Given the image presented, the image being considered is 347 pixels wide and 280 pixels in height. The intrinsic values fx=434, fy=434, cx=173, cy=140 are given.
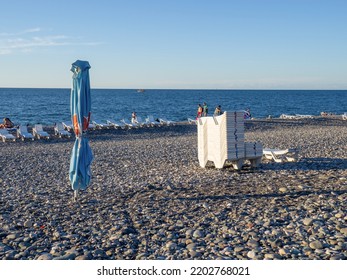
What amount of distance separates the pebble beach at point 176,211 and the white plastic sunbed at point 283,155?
289 millimetres

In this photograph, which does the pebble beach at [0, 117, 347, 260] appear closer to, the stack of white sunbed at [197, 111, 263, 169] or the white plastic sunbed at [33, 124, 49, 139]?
the stack of white sunbed at [197, 111, 263, 169]

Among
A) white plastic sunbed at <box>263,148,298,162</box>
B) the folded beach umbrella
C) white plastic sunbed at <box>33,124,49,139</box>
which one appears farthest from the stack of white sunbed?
white plastic sunbed at <box>33,124,49,139</box>

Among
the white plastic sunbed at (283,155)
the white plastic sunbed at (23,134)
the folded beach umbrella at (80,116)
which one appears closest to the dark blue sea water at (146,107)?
the white plastic sunbed at (23,134)

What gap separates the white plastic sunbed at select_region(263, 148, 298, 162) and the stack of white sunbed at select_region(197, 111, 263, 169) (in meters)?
1.11

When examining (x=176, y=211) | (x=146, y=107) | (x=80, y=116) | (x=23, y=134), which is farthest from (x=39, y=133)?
(x=146, y=107)

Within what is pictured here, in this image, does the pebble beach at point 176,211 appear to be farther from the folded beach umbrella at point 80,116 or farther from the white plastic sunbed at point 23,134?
the white plastic sunbed at point 23,134

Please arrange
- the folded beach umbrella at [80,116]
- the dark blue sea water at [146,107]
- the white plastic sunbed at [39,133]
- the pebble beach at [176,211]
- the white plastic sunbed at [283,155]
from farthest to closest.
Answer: the dark blue sea water at [146,107]
the white plastic sunbed at [39,133]
the white plastic sunbed at [283,155]
the folded beach umbrella at [80,116]
the pebble beach at [176,211]

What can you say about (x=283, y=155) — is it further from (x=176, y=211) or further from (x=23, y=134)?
(x=23, y=134)

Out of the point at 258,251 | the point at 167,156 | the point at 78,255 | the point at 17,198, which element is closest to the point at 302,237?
the point at 258,251

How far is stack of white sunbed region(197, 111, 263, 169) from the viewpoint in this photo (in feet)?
33.9

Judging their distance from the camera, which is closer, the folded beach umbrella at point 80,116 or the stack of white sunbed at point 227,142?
the folded beach umbrella at point 80,116

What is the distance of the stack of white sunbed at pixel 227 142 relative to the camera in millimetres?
10328

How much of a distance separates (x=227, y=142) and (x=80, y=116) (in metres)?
3.92

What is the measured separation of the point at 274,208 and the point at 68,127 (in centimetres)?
1752
